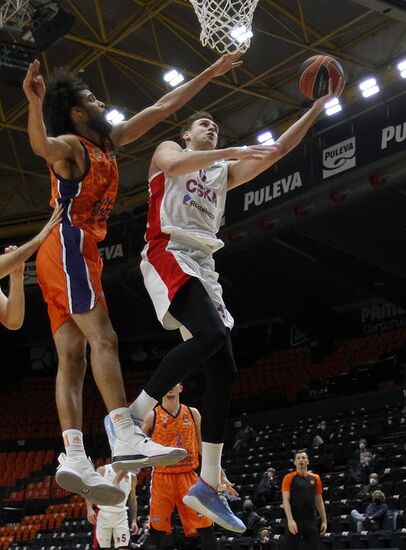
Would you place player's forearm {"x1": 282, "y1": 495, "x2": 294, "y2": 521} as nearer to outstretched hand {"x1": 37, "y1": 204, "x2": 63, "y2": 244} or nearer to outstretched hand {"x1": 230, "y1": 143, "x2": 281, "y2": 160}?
outstretched hand {"x1": 230, "y1": 143, "x2": 281, "y2": 160}

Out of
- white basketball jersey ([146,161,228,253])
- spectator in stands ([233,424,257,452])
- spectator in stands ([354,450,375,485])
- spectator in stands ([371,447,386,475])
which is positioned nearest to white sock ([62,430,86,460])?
white basketball jersey ([146,161,228,253])

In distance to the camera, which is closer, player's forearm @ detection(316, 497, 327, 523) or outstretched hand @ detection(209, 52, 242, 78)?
outstretched hand @ detection(209, 52, 242, 78)

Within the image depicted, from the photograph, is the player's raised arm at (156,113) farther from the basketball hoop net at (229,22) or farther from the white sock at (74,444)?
the white sock at (74,444)

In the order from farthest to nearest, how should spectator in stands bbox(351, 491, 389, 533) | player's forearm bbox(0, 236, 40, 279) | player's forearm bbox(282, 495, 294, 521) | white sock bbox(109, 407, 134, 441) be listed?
spectator in stands bbox(351, 491, 389, 533) → player's forearm bbox(282, 495, 294, 521) → player's forearm bbox(0, 236, 40, 279) → white sock bbox(109, 407, 134, 441)

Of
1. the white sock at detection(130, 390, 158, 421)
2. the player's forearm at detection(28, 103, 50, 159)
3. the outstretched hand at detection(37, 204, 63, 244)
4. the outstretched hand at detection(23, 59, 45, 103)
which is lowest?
the white sock at detection(130, 390, 158, 421)

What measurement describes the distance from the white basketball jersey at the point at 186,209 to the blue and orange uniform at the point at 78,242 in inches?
13.5

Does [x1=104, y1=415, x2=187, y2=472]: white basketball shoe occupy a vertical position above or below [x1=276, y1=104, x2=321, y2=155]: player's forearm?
below

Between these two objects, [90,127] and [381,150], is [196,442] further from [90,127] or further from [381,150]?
[381,150]

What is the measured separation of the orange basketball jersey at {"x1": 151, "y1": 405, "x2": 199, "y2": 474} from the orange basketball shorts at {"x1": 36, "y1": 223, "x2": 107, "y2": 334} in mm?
4068

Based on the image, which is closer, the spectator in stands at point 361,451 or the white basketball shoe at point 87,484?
the white basketball shoe at point 87,484

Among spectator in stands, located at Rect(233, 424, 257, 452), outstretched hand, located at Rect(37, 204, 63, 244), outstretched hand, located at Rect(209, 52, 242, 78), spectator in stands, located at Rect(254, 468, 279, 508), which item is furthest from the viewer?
spectator in stands, located at Rect(233, 424, 257, 452)

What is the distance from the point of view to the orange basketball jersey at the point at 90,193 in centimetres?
500

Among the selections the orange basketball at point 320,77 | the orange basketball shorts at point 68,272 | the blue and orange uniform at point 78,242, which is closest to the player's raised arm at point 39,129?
the blue and orange uniform at point 78,242

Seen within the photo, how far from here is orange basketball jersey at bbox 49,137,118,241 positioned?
5.00m
